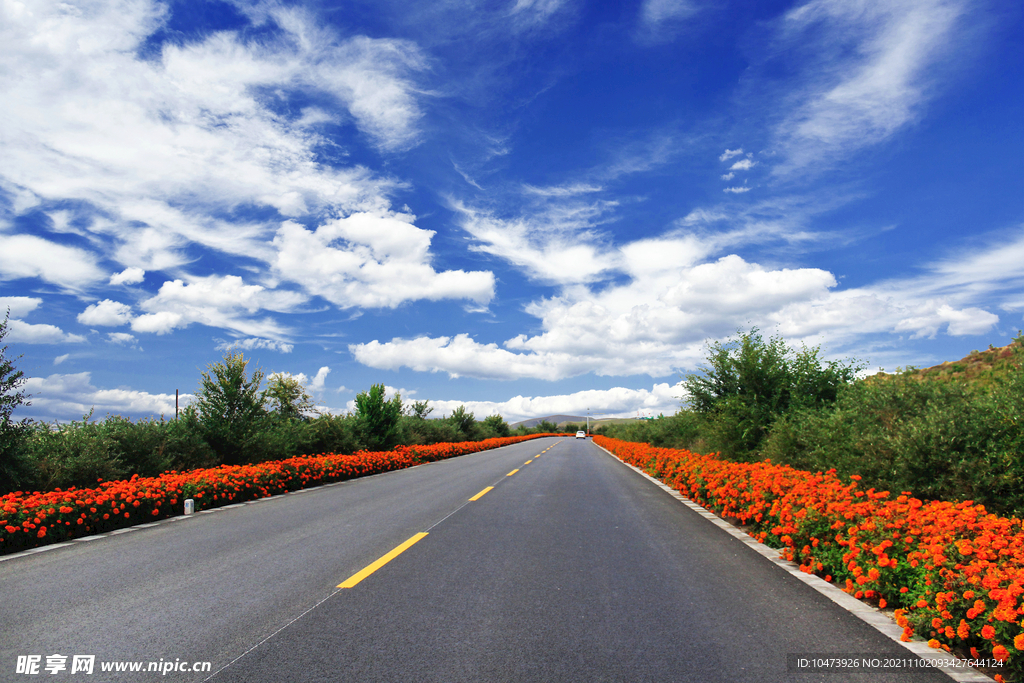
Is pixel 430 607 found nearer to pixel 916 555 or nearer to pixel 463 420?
pixel 916 555

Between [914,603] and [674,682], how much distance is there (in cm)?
240

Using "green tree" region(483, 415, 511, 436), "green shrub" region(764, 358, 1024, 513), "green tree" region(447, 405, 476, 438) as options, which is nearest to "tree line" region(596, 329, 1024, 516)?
"green shrub" region(764, 358, 1024, 513)

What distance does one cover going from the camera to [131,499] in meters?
9.62

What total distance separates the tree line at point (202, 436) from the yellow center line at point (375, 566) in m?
8.12

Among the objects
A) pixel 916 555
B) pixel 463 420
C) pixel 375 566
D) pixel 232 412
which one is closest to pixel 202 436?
pixel 232 412

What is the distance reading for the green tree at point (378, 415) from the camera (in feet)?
96.7

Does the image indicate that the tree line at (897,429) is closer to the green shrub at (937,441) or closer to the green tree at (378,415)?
the green shrub at (937,441)

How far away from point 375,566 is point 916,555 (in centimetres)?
514

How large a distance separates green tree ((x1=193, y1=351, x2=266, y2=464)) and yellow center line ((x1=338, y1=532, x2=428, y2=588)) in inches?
479

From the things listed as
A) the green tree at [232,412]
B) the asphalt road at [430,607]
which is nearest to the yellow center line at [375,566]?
the asphalt road at [430,607]

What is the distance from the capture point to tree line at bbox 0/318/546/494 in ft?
34.8

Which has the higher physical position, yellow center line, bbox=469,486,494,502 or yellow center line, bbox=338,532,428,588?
yellow center line, bbox=338,532,428,588

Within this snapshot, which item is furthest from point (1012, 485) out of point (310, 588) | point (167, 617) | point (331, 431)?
point (331, 431)

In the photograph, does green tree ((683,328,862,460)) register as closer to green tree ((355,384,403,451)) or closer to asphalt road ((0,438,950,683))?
asphalt road ((0,438,950,683))
